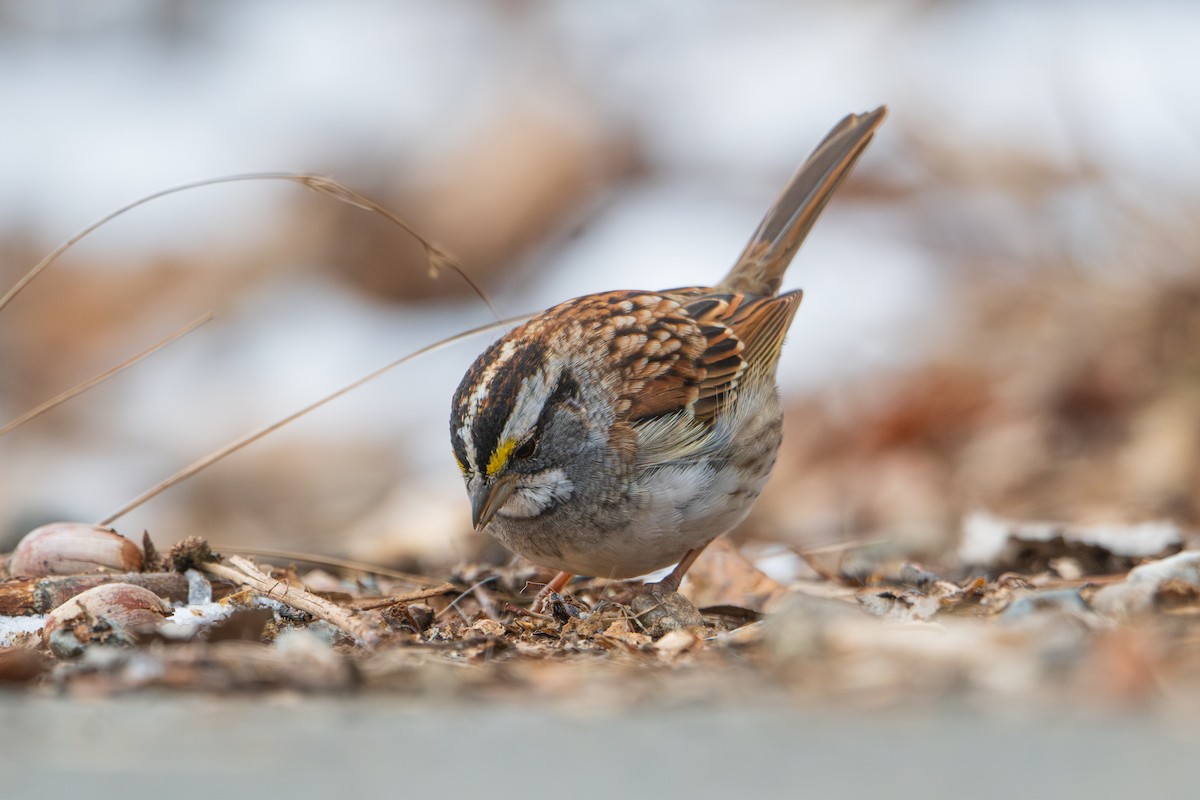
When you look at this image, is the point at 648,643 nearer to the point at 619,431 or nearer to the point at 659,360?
the point at 619,431

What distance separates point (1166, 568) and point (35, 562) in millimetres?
2881

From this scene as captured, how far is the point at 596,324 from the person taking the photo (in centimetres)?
430

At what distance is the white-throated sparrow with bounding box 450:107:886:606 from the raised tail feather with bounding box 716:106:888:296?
634 mm

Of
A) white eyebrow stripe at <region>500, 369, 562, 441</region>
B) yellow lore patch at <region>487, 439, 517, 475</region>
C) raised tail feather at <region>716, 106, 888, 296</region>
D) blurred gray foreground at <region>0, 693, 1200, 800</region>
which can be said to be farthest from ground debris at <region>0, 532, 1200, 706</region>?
raised tail feather at <region>716, 106, 888, 296</region>

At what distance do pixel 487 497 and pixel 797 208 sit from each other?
87.2 inches

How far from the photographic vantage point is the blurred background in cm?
710

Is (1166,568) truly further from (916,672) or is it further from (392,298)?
(392,298)

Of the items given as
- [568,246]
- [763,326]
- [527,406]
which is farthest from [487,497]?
[568,246]

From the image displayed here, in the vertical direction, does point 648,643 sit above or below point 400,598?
below

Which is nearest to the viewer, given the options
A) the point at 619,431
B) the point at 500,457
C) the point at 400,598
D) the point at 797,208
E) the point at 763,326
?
the point at 400,598

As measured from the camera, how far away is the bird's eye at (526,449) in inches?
149

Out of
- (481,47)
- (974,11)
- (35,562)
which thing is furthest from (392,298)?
(35,562)

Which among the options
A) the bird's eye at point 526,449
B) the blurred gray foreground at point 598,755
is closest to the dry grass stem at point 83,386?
the bird's eye at point 526,449

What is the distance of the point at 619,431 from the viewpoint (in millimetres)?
3953
